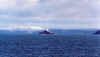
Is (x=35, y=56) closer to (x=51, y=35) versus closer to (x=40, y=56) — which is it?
(x=40, y=56)

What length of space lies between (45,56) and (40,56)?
1.04 meters

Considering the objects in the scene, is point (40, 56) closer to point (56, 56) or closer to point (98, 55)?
point (56, 56)

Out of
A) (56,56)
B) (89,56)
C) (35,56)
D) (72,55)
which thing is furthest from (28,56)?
(89,56)

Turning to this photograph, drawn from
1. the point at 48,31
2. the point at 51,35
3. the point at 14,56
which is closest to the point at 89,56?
the point at 14,56

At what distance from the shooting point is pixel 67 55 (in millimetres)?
44438

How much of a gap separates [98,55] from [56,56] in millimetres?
7802

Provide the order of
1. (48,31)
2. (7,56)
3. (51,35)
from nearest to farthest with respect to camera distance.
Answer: (7,56) → (48,31) → (51,35)

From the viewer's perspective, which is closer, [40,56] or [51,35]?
[40,56]

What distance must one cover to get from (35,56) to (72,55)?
6.61 m

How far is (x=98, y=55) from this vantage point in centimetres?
4441

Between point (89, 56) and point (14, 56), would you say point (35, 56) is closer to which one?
point (14, 56)

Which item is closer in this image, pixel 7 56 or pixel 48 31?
pixel 7 56

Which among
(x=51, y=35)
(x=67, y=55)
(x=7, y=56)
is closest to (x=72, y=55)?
(x=67, y=55)

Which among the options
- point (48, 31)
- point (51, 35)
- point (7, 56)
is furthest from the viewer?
point (51, 35)
